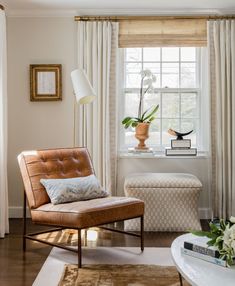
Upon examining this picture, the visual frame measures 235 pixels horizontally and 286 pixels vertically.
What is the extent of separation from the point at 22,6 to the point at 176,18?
163 centimetres

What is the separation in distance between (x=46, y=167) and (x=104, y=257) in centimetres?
98

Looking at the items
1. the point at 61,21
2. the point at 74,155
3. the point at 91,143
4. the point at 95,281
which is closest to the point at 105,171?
the point at 91,143

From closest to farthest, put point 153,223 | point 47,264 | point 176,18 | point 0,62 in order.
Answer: point 47,264 < point 0,62 < point 153,223 < point 176,18

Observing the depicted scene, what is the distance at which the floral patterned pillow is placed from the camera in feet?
13.2

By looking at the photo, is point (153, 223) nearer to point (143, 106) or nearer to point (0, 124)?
point (143, 106)

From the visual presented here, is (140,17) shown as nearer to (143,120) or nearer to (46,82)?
(143,120)

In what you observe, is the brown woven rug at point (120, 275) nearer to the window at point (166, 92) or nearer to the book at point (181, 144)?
the book at point (181, 144)

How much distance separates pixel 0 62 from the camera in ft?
14.8

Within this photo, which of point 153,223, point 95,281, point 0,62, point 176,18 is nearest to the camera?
point 95,281

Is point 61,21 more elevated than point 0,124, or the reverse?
point 61,21

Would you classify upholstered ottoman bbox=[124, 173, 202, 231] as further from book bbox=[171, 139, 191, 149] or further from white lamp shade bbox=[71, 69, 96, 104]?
white lamp shade bbox=[71, 69, 96, 104]

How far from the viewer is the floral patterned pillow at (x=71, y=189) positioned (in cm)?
402

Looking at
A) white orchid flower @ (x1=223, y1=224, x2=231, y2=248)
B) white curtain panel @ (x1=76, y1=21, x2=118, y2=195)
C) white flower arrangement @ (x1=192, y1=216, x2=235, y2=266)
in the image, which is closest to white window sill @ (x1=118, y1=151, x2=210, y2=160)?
white curtain panel @ (x1=76, y1=21, x2=118, y2=195)

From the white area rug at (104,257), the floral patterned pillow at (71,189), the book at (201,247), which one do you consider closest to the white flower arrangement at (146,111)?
the floral patterned pillow at (71,189)
